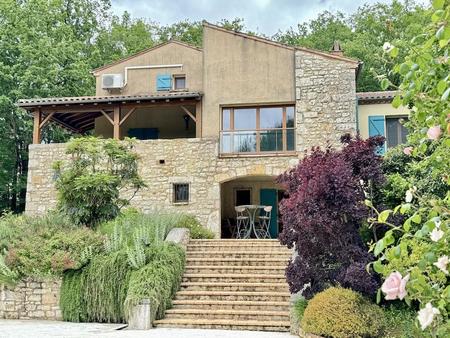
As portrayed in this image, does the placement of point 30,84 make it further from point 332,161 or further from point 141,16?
point 332,161

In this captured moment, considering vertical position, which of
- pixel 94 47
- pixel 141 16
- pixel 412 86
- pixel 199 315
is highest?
pixel 141 16

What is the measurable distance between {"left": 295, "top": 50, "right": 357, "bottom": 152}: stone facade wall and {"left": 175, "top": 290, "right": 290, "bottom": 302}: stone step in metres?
7.37

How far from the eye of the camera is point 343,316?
23.9ft

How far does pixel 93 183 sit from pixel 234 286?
14.4ft

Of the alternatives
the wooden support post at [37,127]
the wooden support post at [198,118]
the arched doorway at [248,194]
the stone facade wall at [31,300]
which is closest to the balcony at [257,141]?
the wooden support post at [198,118]

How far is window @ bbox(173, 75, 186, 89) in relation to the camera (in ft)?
66.5

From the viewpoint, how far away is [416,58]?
2.64 meters

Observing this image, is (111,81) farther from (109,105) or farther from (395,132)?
(395,132)

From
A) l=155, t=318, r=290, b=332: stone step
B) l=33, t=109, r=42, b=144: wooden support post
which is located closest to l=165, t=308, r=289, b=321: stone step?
l=155, t=318, r=290, b=332: stone step

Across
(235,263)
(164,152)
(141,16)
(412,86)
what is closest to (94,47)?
(141,16)

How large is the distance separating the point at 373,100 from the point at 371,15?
14.6 meters

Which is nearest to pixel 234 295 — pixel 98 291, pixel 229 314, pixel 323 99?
pixel 229 314

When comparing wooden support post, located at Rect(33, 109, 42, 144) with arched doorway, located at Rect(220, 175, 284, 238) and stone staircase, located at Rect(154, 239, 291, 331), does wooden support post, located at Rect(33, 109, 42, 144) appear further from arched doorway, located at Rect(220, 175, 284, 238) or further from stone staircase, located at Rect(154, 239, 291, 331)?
stone staircase, located at Rect(154, 239, 291, 331)

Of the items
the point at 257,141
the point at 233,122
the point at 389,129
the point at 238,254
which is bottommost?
the point at 238,254
